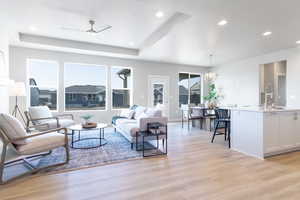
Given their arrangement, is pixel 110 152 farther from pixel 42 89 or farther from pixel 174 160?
pixel 42 89

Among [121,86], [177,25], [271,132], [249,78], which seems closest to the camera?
[271,132]

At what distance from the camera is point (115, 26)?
420 centimetres

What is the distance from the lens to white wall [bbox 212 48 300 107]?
5430mm

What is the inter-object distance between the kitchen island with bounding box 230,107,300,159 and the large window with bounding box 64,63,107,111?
4.96m

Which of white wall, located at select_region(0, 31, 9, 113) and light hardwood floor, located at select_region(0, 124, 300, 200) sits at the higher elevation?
white wall, located at select_region(0, 31, 9, 113)

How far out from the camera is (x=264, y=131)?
123 inches

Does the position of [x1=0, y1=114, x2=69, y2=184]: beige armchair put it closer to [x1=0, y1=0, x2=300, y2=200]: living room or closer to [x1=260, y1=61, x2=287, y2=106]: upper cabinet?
[x1=0, y1=0, x2=300, y2=200]: living room

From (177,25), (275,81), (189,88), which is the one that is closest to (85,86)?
(177,25)

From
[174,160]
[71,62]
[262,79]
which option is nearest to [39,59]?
[71,62]

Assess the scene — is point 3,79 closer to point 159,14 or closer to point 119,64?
point 119,64

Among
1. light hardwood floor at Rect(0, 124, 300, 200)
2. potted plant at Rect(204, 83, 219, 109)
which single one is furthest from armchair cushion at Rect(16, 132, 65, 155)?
potted plant at Rect(204, 83, 219, 109)

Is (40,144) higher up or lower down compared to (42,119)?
lower down

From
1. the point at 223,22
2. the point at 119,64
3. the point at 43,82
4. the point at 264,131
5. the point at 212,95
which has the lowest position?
the point at 264,131

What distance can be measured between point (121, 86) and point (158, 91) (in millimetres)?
1726
